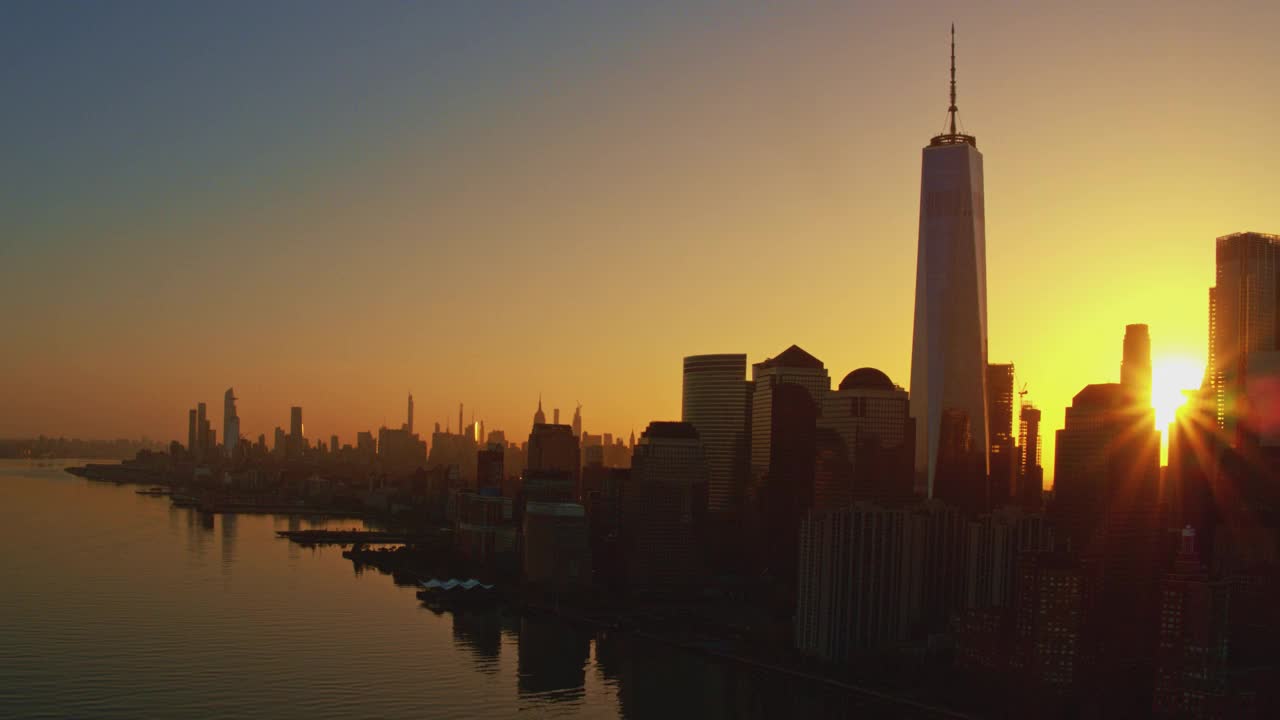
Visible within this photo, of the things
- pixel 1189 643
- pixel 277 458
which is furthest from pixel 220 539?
pixel 277 458

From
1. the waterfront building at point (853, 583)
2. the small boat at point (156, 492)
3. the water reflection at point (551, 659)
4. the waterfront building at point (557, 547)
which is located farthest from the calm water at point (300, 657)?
the small boat at point (156, 492)

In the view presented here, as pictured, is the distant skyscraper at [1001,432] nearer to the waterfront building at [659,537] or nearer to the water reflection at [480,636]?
the waterfront building at [659,537]

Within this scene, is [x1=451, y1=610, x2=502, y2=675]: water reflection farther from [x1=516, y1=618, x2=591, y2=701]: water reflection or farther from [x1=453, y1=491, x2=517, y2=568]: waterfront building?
[x1=453, y1=491, x2=517, y2=568]: waterfront building

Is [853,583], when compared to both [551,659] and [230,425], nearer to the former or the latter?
[551,659]

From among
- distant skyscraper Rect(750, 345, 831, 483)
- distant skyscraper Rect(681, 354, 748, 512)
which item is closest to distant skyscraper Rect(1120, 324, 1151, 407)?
distant skyscraper Rect(750, 345, 831, 483)

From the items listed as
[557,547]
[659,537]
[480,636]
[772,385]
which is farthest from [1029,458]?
[480,636]
